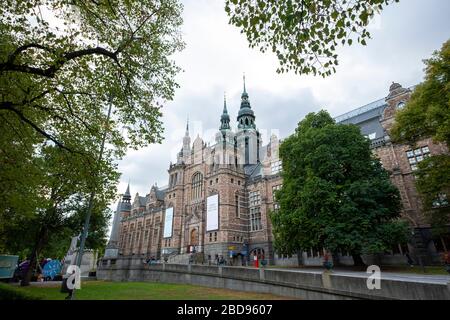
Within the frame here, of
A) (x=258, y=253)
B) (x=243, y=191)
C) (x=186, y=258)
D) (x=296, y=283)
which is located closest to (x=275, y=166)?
(x=243, y=191)

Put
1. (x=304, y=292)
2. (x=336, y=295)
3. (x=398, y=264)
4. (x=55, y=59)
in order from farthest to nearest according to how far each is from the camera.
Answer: (x=398, y=264), (x=304, y=292), (x=336, y=295), (x=55, y=59)

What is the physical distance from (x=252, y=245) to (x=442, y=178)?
28.4 meters

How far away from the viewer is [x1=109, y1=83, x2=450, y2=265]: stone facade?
92.9 ft

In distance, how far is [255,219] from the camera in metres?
43.3

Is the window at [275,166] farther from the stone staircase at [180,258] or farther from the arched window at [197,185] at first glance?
the stone staircase at [180,258]

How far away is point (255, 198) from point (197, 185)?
11.5 m

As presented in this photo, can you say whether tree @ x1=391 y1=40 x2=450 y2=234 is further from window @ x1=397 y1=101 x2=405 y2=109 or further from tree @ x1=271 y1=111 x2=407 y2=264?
window @ x1=397 y1=101 x2=405 y2=109

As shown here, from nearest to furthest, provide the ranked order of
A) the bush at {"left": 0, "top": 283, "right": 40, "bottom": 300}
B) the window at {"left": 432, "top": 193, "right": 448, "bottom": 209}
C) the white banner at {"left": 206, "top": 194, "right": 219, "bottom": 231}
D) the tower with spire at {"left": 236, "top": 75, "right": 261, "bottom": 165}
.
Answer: the bush at {"left": 0, "top": 283, "right": 40, "bottom": 300}
the window at {"left": 432, "top": 193, "right": 448, "bottom": 209}
the white banner at {"left": 206, "top": 194, "right": 219, "bottom": 231}
the tower with spire at {"left": 236, "top": 75, "right": 261, "bottom": 165}

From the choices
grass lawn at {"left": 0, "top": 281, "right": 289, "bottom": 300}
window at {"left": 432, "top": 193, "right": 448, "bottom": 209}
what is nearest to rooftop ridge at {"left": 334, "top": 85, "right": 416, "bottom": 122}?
window at {"left": 432, "top": 193, "right": 448, "bottom": 209}

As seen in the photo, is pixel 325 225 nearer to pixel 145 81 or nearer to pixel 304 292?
pixel 304 292

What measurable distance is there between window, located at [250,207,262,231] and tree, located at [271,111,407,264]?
16755 mm

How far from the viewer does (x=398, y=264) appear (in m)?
27.2

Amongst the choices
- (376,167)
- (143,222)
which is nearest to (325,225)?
(376,167)

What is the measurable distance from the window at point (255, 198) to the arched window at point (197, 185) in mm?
9371
